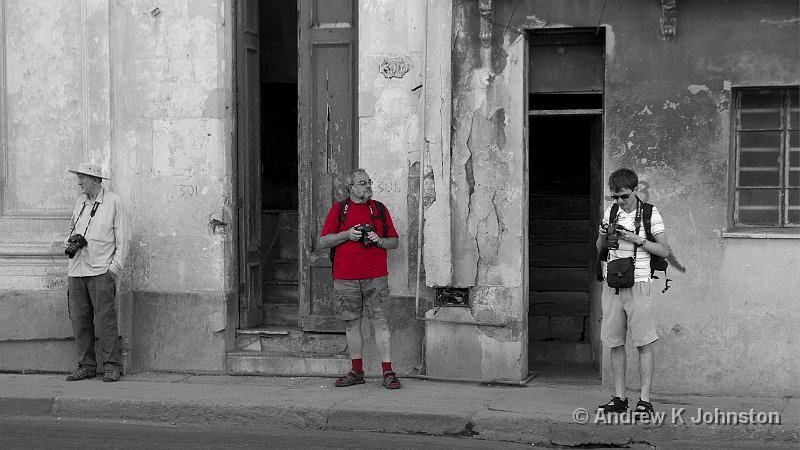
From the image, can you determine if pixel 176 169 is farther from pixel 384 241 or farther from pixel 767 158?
pixel 767 158

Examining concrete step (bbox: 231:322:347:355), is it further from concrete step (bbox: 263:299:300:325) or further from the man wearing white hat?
the man wearing white hat

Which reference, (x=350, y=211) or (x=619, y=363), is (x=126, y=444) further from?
(x=619, y=363)

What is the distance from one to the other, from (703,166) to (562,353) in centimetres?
281

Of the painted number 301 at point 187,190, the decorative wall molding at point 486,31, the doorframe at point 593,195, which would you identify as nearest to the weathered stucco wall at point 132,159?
the painted number 301 at point 187,190

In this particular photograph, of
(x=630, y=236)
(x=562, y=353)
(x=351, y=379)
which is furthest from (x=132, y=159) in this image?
(x=630, y=236)

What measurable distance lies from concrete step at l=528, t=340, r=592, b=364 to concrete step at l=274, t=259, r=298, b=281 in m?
2.61

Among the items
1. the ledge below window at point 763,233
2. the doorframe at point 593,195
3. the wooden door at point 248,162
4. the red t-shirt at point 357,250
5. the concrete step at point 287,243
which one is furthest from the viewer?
the concrete step at point 287,243

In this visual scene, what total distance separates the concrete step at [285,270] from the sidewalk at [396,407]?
5.97 ft

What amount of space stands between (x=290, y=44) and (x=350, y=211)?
4.70 metres

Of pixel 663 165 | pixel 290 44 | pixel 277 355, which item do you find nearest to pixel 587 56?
pixel 663 165

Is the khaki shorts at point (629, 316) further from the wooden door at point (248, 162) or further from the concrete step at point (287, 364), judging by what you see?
the wooden door at point (248, 162)

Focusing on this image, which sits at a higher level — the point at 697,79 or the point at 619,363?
the point at 697,79

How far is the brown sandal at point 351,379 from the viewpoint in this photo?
9.79 meters

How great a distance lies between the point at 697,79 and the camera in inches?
373
